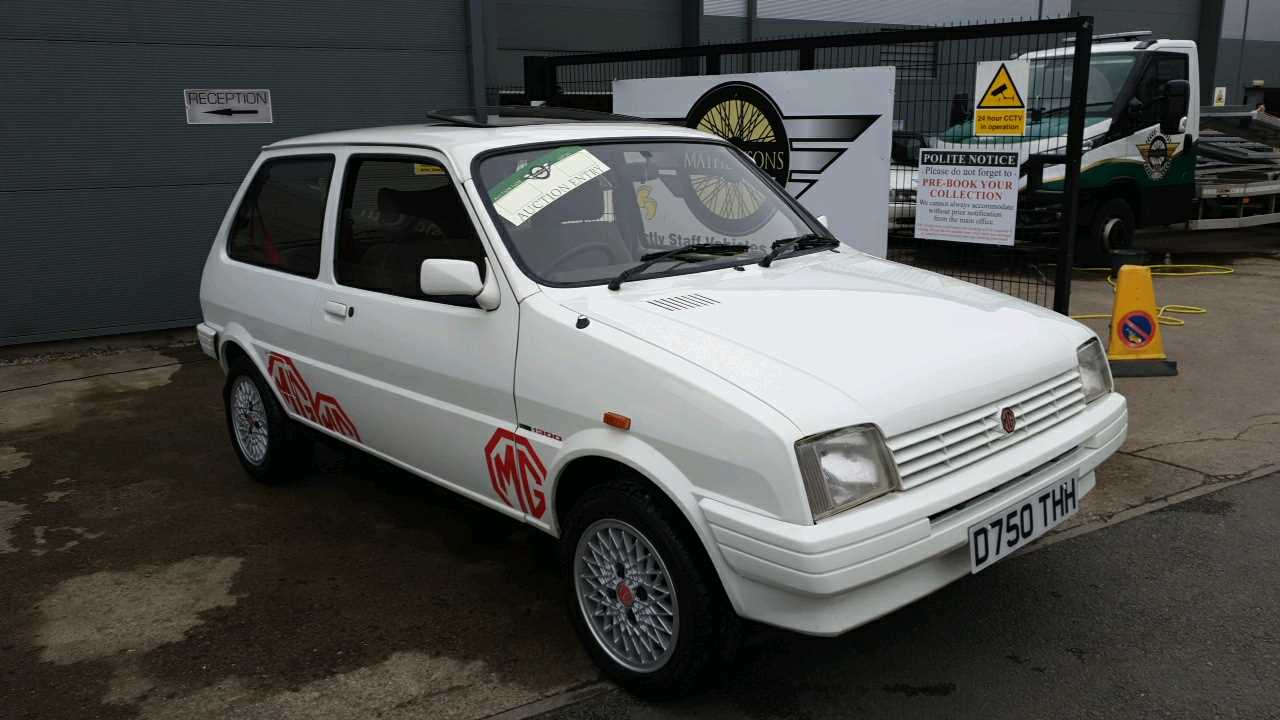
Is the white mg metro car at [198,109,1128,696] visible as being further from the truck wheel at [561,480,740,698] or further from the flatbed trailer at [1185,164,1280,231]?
the flatbed trailer at [1185,164,1280,231]

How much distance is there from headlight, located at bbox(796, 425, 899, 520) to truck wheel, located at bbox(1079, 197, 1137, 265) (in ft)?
31.3

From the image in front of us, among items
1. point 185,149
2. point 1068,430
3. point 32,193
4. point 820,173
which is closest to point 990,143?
point 820,173

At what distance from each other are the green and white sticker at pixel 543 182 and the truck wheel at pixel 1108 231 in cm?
888

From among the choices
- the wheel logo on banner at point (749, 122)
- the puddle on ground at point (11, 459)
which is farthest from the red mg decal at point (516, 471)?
the puddle on ground at point (11, 459)

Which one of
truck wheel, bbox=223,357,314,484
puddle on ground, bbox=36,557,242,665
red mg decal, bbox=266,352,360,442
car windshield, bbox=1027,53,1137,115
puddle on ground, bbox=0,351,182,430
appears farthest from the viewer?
car windshield, bbox=1027,53,1137,115

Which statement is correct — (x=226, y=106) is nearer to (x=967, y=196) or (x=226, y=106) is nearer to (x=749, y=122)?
(x=749, y=122)

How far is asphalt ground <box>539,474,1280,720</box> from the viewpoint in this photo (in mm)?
3102

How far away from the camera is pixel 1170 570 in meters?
3.97

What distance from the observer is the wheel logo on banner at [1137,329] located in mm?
6840

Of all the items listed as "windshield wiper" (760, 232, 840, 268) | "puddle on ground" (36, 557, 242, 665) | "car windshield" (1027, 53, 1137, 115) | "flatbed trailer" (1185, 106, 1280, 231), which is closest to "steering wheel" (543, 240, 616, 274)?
"windshield wiper" (760, 232, 840, 268)

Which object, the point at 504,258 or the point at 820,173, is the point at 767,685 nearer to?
the point at 504,258

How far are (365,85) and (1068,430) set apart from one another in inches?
298

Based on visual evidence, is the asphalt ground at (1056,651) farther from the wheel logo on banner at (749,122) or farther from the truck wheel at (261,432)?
the wheel logo on banner at (749,122)

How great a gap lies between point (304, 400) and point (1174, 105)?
997 centimetres
